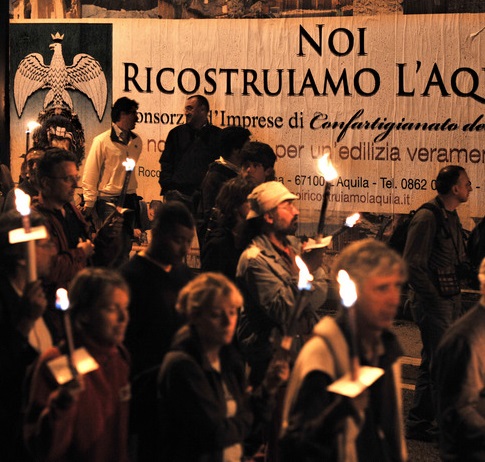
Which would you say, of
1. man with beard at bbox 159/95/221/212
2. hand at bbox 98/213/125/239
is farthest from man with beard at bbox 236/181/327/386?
man with beard at bbox 159/95/221/212

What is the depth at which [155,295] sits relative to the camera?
6.35m

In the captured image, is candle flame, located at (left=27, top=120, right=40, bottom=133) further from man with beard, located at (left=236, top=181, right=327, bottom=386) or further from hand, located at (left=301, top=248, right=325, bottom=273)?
hand, located at (left=301, top=248, right=325, bottom=273)

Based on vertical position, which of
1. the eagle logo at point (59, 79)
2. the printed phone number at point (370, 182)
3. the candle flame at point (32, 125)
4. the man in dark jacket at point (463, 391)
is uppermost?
the eagle logo at point (59, 79)

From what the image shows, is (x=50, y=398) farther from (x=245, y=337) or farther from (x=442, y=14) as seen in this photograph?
(x=442, y=14)

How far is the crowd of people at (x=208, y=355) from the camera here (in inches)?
191

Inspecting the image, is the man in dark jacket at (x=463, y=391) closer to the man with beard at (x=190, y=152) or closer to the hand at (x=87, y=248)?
the hand at (x=87, y=248)

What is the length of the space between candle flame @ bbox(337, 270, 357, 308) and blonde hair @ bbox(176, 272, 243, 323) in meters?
0.62

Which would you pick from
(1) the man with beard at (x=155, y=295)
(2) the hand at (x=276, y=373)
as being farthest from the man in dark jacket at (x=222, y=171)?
(2) the hand at (x=276, y=373)

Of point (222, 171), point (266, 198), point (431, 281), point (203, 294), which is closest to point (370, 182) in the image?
point (222, 171)

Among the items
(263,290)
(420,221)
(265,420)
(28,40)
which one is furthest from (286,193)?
(28,40)

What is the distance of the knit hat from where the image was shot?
7.40 m

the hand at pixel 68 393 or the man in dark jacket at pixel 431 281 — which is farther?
the man in dark jacket at pixel 431 281

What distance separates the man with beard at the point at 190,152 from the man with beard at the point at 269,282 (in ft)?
15.0

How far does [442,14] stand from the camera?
11.3 meters
